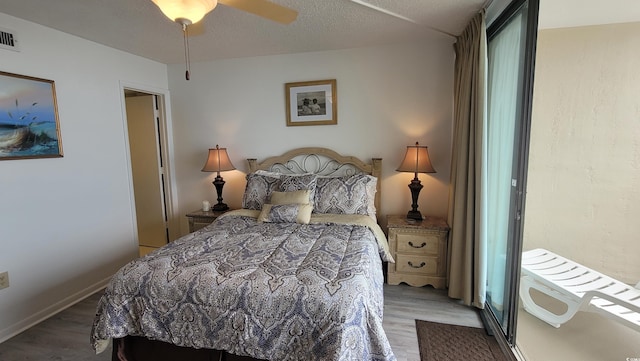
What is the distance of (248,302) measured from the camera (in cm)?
147

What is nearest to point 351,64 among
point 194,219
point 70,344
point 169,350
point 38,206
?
point 194,219

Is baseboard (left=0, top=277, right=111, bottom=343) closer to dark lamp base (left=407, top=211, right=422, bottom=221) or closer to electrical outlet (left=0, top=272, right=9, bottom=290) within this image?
electrical outlet (left=0, top=272, right=9, bottom=290)

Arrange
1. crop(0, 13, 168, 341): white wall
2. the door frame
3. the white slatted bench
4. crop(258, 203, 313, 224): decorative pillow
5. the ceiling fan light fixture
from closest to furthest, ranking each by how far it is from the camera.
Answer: the ceiling fan light fixture
the white slatted bench
crop(0, 13, 168, 341): white wall
crop(258, 203, 313, 224): decorative pillow
the door frame

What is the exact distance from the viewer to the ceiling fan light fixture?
1360mm

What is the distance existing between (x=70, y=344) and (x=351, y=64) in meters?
3.53

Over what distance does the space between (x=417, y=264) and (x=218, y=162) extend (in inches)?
98.7

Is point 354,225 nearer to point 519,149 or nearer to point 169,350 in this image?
point 519,149

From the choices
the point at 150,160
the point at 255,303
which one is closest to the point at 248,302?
the point at 255,303

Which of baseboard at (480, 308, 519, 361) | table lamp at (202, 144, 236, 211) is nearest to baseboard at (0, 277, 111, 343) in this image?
table lamp at (202, 144, 236, 211)

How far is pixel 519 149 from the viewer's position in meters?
1.86

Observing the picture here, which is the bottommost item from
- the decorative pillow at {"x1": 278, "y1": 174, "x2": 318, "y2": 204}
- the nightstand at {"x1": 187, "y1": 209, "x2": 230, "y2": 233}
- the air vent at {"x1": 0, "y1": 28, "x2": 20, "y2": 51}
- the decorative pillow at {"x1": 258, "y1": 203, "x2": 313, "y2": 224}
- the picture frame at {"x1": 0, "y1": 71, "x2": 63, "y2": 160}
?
the nightstand at {"x1": 187, "y1": 209, "x2": 230, "y2": 233}

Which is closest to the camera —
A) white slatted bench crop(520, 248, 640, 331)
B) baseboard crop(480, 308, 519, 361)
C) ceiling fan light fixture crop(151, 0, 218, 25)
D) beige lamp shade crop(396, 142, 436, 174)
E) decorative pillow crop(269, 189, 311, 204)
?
ceiling fan light fixture crop(151, 0, 218, 25)

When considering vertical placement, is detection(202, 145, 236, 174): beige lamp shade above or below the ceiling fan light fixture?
below

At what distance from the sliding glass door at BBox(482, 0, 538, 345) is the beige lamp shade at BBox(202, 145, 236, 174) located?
275 cm
